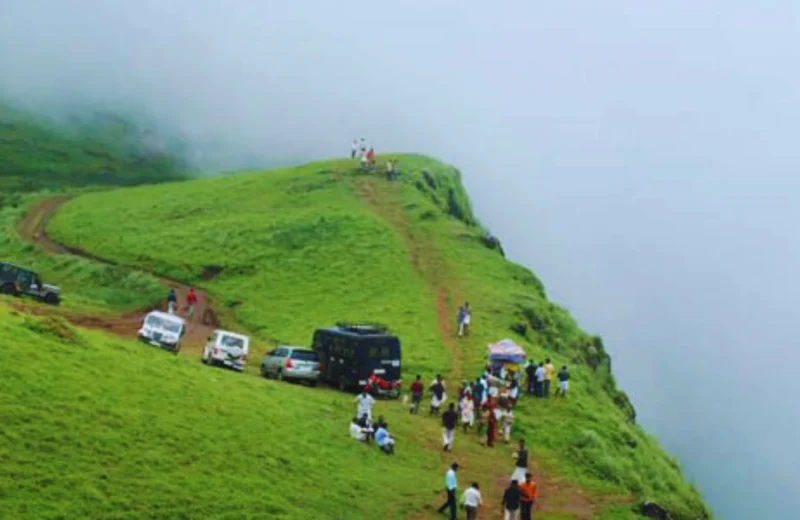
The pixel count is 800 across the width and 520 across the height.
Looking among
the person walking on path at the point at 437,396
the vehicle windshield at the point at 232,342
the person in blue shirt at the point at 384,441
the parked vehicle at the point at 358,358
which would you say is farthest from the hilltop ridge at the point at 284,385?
the parked vehicle at the point at 358,358

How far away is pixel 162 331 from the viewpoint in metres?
53.3

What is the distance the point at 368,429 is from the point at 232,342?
14572 mm

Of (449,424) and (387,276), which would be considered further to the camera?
(387,276)

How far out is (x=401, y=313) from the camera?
2800 inches

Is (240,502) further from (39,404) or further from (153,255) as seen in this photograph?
(153,255)

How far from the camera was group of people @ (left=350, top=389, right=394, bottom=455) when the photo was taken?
3903 centimetres

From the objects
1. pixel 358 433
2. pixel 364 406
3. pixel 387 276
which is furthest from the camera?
pixel 387 276

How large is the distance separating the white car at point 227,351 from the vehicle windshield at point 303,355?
2.58m

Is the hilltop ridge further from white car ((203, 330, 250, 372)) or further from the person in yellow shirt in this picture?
white car ((203, 330, 250, 372))

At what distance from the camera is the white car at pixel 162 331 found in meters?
53.0

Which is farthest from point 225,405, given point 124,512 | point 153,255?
point 153,255

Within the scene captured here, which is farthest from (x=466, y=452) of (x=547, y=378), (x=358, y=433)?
(x=547, y=378)

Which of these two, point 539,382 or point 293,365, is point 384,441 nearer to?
point 293,365

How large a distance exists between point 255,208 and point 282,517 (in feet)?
266
